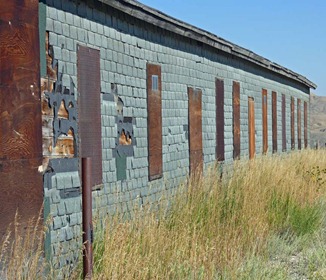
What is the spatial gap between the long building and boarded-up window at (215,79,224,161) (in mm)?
26

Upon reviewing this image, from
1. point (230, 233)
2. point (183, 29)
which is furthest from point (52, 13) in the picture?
point (183, 29)

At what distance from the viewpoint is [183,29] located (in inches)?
492

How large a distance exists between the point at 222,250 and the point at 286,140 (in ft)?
56.0

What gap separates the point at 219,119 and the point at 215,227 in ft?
22.5

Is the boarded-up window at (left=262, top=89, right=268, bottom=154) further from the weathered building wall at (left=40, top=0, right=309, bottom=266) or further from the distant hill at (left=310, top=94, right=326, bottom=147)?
the distant hill at (left=310, top=94, right=326, bottom=147)

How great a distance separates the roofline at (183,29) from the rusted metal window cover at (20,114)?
2089 millimetres

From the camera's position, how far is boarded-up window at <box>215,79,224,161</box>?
15174 mm

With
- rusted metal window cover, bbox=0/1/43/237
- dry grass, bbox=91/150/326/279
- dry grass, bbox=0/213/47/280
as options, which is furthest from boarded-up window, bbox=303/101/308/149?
dry grass, bbox=0/213/47/280

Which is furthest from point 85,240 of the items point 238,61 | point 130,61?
point 238,61

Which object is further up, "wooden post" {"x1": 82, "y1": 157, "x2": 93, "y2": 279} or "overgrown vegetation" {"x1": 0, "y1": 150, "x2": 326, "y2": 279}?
"wooden post" {"x1": 82, "y1": 157, "x2": 93, "y2": 279}

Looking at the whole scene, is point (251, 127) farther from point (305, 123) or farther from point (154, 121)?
point (305, 123)

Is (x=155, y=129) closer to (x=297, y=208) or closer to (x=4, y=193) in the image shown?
(x=297, y=208)

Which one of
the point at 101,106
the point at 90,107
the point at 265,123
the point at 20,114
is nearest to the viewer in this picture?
the point at 20,114

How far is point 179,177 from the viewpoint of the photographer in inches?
501
